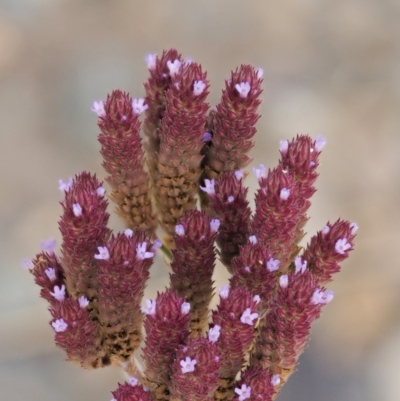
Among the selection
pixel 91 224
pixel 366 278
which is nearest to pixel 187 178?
pixel 91 224

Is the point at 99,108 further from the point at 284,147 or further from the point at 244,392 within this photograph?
the point at 244,392

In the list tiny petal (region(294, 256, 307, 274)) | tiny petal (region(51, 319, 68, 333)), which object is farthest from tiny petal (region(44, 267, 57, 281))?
tiny petal (region(294, 256, 307, 274))

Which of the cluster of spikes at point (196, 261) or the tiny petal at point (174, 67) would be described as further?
the tiny petal at point (174, 67)

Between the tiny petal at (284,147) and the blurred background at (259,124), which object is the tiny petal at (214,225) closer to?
the tiny petal at (284,147)

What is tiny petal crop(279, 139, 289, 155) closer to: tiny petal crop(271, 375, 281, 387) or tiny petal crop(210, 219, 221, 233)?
tiny petal crop(210, 219, 221, 233)

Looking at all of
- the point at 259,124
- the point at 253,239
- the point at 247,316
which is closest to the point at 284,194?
the point at 253,239

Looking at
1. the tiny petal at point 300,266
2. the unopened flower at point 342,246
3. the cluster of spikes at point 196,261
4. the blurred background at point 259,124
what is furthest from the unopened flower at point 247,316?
the blurred background at point 259,124

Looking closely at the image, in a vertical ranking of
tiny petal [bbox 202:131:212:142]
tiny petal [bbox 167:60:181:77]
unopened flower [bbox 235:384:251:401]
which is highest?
tiny petal [bbox 167:60:181:77]
